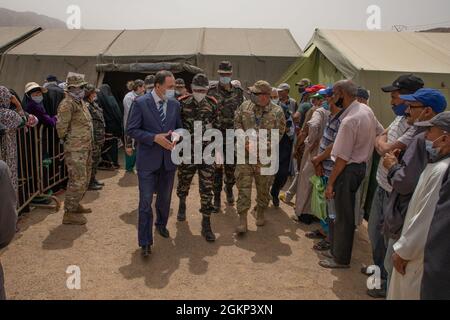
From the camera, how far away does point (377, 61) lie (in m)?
7.41

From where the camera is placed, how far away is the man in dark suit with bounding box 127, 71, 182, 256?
13.7 ft

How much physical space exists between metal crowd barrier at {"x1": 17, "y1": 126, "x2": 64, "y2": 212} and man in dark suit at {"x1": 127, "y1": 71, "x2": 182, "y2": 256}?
2.20 m

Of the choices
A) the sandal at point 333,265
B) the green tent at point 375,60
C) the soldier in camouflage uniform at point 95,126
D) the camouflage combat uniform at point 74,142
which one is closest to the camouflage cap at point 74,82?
the camouflage combat uniform at point 74,142

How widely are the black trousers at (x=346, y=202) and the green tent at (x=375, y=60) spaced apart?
11.7 ft

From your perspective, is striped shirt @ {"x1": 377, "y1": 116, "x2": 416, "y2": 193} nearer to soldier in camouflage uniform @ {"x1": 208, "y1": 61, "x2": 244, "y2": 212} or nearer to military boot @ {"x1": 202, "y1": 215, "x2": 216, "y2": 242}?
military boot @ {"x1": 202, "y1": 215, "x2": 216, "y2": 242}

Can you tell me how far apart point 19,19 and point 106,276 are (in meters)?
98.6

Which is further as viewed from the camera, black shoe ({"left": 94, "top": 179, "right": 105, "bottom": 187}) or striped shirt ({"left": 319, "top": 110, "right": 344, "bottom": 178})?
black shoe ({"left": 94, "top": 179, "right": 105, "bottom": 187})

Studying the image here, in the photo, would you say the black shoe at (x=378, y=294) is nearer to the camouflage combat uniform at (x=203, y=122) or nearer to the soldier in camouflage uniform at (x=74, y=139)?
the camouflage combat uniform at (x=203, y=122)

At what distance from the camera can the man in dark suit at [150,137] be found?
418 cm

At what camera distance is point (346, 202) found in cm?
397

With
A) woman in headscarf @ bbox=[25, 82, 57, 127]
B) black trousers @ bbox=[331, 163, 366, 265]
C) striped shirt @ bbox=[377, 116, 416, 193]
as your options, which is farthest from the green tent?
woman in headscarf @ bbox=[25, 82, 57, 127]

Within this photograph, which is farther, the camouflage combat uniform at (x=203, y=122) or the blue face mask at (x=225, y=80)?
the blue face mask at (x=225, y=80)

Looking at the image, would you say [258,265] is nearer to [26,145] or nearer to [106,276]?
[106,276]

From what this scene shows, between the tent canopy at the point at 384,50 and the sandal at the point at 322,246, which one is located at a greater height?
the tent canopy at the point at 384,50
